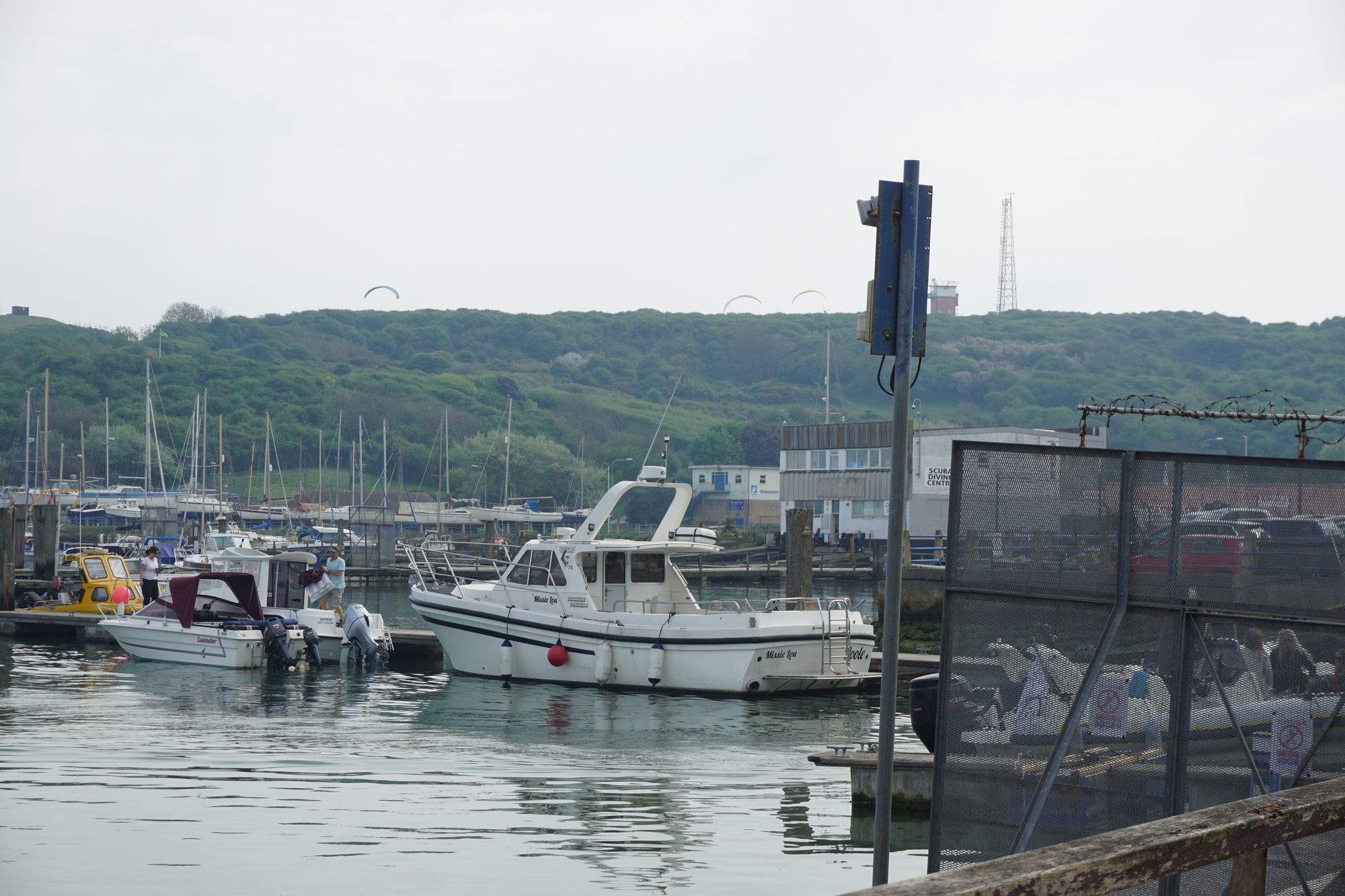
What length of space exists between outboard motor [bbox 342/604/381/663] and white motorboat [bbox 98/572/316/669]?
32.1 inches

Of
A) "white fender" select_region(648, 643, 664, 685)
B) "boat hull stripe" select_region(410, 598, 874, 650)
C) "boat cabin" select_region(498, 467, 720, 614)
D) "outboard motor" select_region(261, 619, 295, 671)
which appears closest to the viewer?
"boat hull stripe" select_region(410, 598, 874, 650)

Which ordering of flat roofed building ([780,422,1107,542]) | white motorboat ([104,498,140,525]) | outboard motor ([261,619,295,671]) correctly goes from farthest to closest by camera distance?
white motorboat ([104,498,140,525])
flat roofed building ([780,422,1107,542])
outboard motor ([261,619,295,671])

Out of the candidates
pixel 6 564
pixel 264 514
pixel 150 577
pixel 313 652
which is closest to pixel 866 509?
pixel 264 514

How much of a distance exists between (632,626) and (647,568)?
4.98ft

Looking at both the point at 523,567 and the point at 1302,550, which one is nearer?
the point at 1302,550

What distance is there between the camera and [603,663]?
74.3ft

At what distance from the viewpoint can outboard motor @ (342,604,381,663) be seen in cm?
2528

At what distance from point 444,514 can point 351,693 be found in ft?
210

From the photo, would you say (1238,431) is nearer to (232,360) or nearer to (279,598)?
(232,360)

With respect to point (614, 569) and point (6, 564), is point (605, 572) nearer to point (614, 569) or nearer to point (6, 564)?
point (614, 569)

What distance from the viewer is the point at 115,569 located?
107 feet

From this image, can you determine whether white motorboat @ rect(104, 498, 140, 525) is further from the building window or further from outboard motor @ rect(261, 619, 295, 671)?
outboard motor @ rect(261, 619, 295, 671)

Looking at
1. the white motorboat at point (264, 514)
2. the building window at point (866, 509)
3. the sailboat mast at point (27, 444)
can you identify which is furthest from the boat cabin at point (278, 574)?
the white motorboat at point (264, 514)

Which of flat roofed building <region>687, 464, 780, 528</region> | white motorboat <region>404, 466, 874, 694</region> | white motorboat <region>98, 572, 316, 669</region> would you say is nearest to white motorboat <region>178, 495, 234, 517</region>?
flat roofed building <region>687, 464, 780, 528</region>
